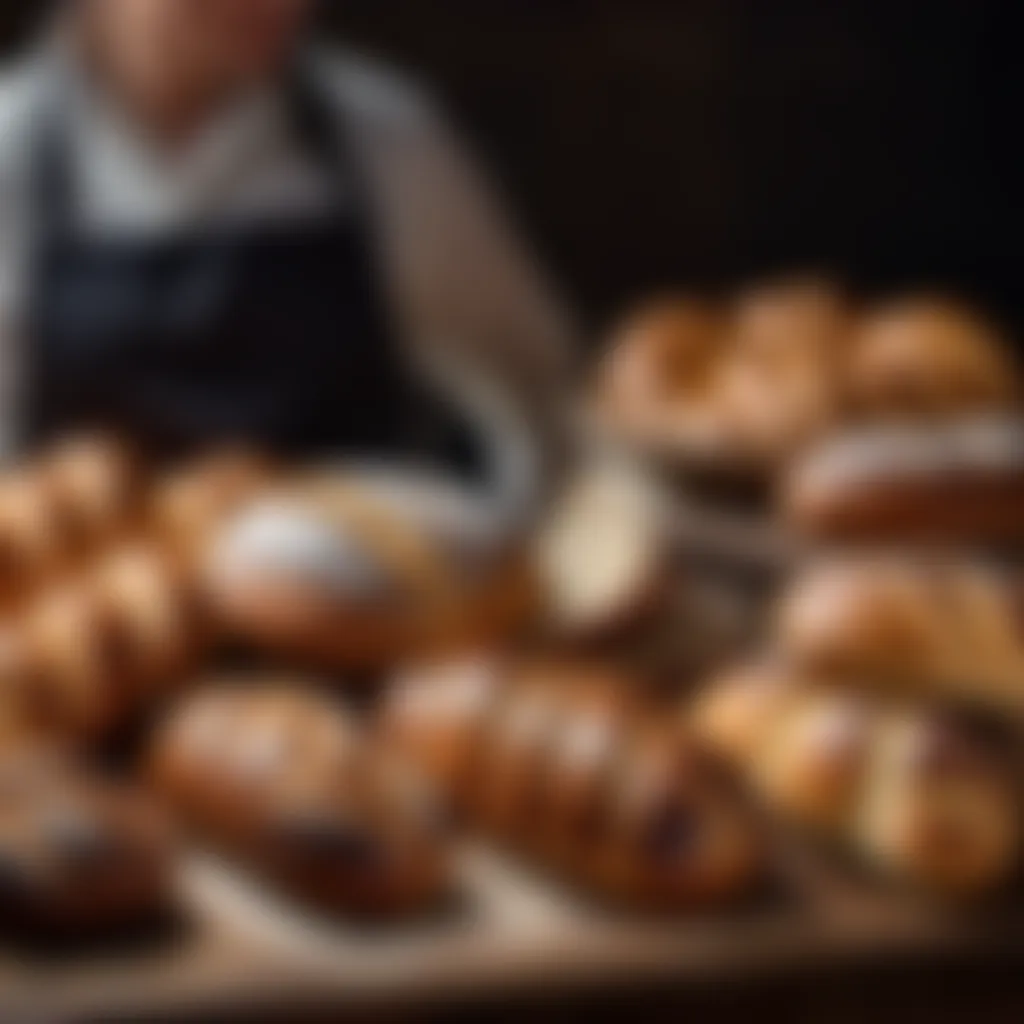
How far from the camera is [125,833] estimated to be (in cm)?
75

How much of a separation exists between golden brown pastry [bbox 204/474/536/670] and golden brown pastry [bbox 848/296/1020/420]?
0.24 meters

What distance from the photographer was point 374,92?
3.05 feet

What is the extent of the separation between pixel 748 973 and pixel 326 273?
1.09ft

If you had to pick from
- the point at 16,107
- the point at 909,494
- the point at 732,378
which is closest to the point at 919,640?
the point at 909,494

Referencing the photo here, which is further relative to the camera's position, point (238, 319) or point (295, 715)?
point (238, 319)

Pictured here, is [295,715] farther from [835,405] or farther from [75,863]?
[835,405]

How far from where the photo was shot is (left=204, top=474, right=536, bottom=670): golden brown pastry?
2.82 feet

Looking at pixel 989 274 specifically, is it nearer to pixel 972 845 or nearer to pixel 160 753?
pixel 972 845

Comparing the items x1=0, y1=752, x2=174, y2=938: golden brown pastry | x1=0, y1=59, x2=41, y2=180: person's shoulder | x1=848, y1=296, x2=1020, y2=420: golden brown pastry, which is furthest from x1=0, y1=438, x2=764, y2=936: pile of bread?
x1=848, y1=296, x2=1020, y2=420: golden brown pastry

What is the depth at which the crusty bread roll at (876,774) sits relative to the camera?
814mm

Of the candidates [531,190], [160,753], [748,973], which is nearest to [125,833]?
[160,753]

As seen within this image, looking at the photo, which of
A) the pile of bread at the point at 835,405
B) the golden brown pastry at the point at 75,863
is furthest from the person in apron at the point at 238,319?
the golden brown pastry at the point at 75,863

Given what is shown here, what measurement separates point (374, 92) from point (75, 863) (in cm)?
35

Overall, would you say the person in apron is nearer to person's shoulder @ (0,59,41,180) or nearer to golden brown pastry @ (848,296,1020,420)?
person's shoulder @ (0,59,41,180)
